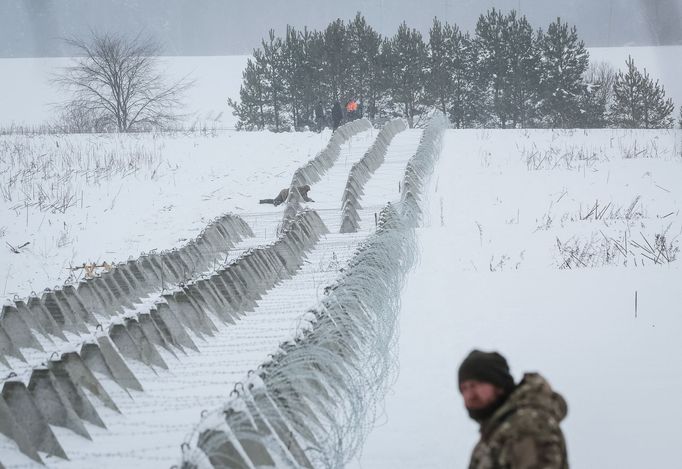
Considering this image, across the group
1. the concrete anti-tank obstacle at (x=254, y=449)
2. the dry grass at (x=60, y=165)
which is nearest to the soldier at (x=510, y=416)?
the concrete anti-tank obstacle at (x=254, y=449)

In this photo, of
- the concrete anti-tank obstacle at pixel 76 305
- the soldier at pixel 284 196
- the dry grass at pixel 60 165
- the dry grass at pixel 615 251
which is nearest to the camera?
the concrete anti-tank obstacle at pixel 76 305

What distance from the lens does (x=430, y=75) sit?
63531 mm

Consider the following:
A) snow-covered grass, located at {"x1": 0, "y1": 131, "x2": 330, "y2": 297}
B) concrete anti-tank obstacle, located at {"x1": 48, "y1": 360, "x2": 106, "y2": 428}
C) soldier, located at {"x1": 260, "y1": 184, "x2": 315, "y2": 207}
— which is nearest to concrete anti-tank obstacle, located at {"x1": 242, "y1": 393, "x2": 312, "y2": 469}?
concrete anti-tank obstacle, located at {"x1": 48, "y1": 360, "x2": 106, "y2": 428}

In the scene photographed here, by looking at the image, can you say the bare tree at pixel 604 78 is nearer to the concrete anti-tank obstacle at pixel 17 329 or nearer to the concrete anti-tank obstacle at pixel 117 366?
the concrete anti-tank obstacle at pixel 17 329

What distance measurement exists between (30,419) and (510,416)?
145 inches

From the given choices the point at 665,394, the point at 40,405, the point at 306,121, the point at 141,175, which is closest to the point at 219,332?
the point at 40,405

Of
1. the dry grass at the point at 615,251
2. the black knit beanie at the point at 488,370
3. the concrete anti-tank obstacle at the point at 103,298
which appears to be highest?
the black knit beanie at the point at 488,370

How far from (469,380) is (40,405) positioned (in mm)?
3748

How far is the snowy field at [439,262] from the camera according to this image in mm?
6629

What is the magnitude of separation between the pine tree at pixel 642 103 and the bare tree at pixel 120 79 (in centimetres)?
2911

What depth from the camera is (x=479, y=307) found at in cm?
1002

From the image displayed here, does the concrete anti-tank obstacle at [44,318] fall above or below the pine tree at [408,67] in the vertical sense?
below

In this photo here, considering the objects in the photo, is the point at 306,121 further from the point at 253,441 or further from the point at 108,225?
the point at 253,441

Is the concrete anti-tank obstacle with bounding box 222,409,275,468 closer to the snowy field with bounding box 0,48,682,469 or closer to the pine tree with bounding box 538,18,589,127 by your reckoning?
the snowy field with bounding box 0,48,682,469
